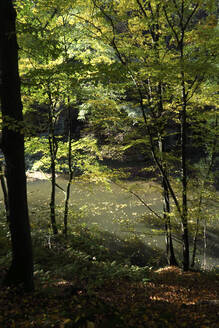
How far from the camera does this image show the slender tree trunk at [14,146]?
4.04 m

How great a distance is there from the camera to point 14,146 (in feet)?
13.8

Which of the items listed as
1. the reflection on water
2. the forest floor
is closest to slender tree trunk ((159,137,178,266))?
the reflection on water

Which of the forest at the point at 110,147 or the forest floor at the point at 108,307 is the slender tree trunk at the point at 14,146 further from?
the forest floor at the point at 108,307

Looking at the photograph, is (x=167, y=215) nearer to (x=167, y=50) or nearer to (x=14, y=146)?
(x=167, y=50)

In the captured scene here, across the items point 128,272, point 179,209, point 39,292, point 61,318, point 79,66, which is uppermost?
point 79,66

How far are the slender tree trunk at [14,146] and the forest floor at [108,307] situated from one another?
51cm

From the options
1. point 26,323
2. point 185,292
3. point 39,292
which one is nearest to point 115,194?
point 185,292

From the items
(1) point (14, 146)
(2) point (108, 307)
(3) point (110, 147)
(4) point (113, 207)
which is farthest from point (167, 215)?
(4) point (113, 207)

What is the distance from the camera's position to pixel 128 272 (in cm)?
772

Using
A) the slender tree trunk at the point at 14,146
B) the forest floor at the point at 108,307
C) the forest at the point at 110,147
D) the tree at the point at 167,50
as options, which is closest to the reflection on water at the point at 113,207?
the forest at the point at 110,147

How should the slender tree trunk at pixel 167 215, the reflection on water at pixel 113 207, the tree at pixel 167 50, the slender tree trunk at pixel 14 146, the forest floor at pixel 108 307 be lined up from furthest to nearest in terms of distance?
the reflection on water at pixel 113 207
the slender tree trunk at pixel 167 215
the tree at pixel 167 50
the slender tree trunk at pixel 14 146
the forest floor at pixel 108 307

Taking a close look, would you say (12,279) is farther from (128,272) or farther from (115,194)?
(115,194)

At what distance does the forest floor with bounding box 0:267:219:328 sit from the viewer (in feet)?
11.7

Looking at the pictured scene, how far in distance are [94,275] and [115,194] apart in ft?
36.4
